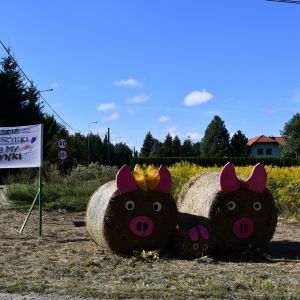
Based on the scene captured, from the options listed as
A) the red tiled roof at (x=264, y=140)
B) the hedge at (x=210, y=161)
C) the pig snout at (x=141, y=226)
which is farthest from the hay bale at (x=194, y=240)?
the red tiled roof at (x=264, y=140)

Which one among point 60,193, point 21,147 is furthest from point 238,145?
point 21,147

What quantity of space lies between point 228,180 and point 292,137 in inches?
3243

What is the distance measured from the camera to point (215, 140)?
86875 millimetres

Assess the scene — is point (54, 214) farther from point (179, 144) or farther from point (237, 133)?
point (179, 144)

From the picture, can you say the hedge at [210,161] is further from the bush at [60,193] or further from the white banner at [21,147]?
the white banner at [21,147]

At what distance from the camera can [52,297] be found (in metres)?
5.81

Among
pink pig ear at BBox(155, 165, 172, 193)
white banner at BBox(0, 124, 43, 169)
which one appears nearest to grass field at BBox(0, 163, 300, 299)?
pink pig ear at BBox(155, 165, 172, 193)

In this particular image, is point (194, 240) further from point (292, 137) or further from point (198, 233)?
point (292, 137)

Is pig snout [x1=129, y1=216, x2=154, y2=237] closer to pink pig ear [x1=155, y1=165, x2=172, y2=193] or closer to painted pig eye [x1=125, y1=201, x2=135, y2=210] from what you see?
painted pig eye [x1=125, y1=201, x2=135, y2=210]

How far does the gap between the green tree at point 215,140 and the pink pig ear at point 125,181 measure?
77298 mm

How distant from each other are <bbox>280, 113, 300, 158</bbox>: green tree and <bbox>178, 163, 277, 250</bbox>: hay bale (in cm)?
7747

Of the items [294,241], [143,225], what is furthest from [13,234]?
[294,241]

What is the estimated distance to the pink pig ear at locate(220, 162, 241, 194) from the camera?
877cm

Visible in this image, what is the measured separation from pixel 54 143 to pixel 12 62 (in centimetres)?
885
